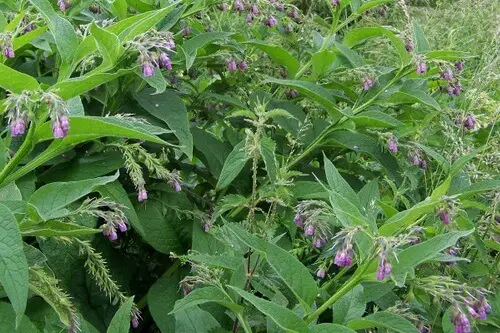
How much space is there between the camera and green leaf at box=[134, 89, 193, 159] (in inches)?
85.9

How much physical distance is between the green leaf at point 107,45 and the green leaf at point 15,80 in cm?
17

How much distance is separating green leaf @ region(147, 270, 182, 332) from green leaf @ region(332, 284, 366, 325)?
1.60 ft

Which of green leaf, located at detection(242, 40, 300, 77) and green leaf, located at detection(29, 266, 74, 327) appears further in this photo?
green leaf, located at detection(242, 40, 300, 77)

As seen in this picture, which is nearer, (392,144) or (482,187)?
(482,187)

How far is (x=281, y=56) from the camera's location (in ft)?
8.58

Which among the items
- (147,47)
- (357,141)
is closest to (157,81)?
(147,47)

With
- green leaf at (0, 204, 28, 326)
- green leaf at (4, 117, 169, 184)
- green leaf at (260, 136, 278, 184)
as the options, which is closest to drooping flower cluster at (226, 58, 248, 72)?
green leaf at (260, 136, 278, 184)

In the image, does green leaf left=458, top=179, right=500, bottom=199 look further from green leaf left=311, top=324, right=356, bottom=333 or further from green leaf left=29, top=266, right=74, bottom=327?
green leaf left=29, top=266, right=74, bottom=327

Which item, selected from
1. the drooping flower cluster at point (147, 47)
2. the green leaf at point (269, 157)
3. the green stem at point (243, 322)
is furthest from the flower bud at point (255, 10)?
the green stem at point (243, 322)

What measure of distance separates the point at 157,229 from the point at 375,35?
1.13m

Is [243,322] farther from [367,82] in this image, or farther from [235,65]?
[367,82]

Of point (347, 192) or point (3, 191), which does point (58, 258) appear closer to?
point (3, 191)

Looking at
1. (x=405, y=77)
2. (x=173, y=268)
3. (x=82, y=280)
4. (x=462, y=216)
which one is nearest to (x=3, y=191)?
(x=82, y=280)

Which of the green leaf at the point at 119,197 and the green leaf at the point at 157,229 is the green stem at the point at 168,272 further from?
the green leaf at the point at 119,197
